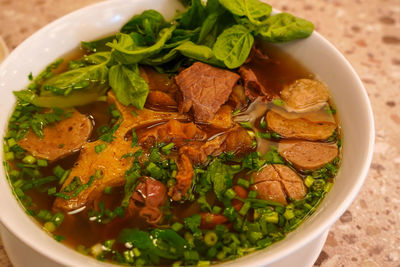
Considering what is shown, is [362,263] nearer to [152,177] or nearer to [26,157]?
[152,177]

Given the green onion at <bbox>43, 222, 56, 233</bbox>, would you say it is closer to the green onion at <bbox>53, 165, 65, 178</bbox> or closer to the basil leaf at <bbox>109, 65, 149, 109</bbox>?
the green onion at <bbox>53, 165, 65, 178</bbox>

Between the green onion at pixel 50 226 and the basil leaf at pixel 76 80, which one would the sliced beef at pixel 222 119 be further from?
the green onion at pixel 50 226

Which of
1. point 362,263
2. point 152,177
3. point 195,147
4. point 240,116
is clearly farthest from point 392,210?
point 152,177

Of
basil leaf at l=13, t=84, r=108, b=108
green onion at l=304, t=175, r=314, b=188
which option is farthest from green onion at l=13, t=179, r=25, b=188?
green onion at l=304, t=175, r=314, b=188

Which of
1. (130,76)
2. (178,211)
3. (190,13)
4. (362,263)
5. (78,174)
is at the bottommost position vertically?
(362,263)

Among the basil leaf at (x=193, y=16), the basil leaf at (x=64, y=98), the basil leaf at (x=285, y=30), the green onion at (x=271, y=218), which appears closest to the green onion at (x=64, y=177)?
the basil leaf at (x=64, y=98)

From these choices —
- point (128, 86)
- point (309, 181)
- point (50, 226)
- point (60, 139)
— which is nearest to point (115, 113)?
point (128, 86)
